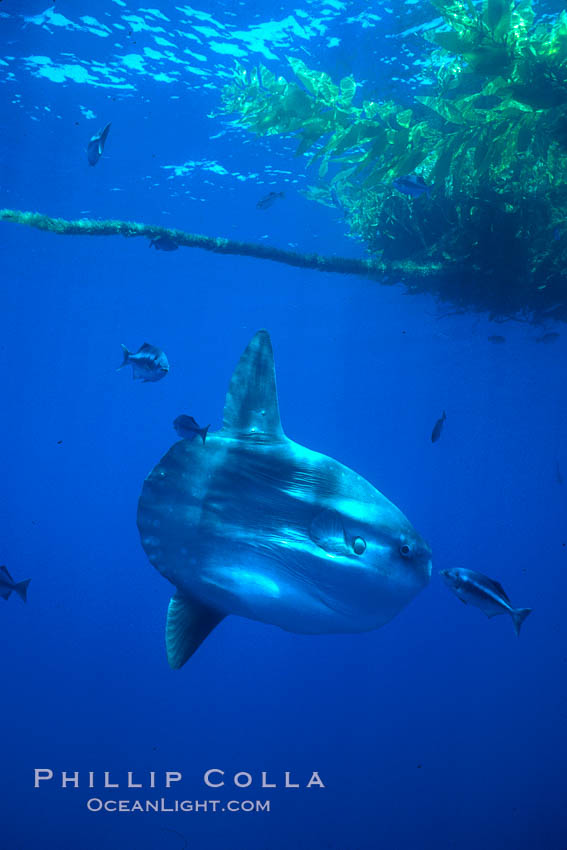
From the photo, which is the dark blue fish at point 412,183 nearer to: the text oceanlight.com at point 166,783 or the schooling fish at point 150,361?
the schooling fish at point 150,361

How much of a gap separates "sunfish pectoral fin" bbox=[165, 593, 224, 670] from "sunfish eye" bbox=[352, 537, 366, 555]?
29.7 inches

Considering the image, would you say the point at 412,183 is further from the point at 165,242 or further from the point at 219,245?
the point at 165,242

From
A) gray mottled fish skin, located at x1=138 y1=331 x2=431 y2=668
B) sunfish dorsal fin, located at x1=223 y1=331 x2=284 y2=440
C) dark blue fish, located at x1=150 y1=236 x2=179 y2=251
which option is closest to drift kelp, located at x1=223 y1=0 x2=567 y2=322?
dark blue fish, located at x1=150 y1=236 x2=179 y2=251

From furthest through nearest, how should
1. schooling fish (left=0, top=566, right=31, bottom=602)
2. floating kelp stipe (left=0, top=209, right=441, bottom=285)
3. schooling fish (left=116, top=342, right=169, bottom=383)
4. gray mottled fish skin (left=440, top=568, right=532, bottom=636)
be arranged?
1. floating kelp stipe (left=0, top=209, right=441, bottom=285)
2. schooling fish (left=116, top=342, right=169, bottom=383)
3. schooling fish (left=0, top=566, right=31, bottom=602)
4. gray mottled fish skin (left=440, top=568, right=532, bottom=636)

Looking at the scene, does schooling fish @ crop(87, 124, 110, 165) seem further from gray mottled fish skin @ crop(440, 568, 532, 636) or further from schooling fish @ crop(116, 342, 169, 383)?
gray mottled fish skin @ crop(440, 568, 532, 636)

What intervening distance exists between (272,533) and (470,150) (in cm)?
546

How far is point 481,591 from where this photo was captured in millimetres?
3586

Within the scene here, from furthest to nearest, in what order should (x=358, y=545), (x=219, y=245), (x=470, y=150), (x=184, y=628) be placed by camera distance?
(x=219, y=245) < (x=470, y=150) < (x=184, y=628) < (x=358, y=545)

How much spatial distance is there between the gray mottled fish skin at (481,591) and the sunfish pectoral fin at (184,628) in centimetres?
218

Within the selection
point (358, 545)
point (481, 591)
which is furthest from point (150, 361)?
point (481, 591)

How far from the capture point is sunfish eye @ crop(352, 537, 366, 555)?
69.2 inches

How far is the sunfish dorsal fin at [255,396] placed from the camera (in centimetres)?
207

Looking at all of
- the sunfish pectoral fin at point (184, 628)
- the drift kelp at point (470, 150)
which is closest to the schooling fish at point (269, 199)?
the drift kelp at point (470, 150)

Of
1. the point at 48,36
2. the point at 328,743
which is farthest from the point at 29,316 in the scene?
the point at 328,743
